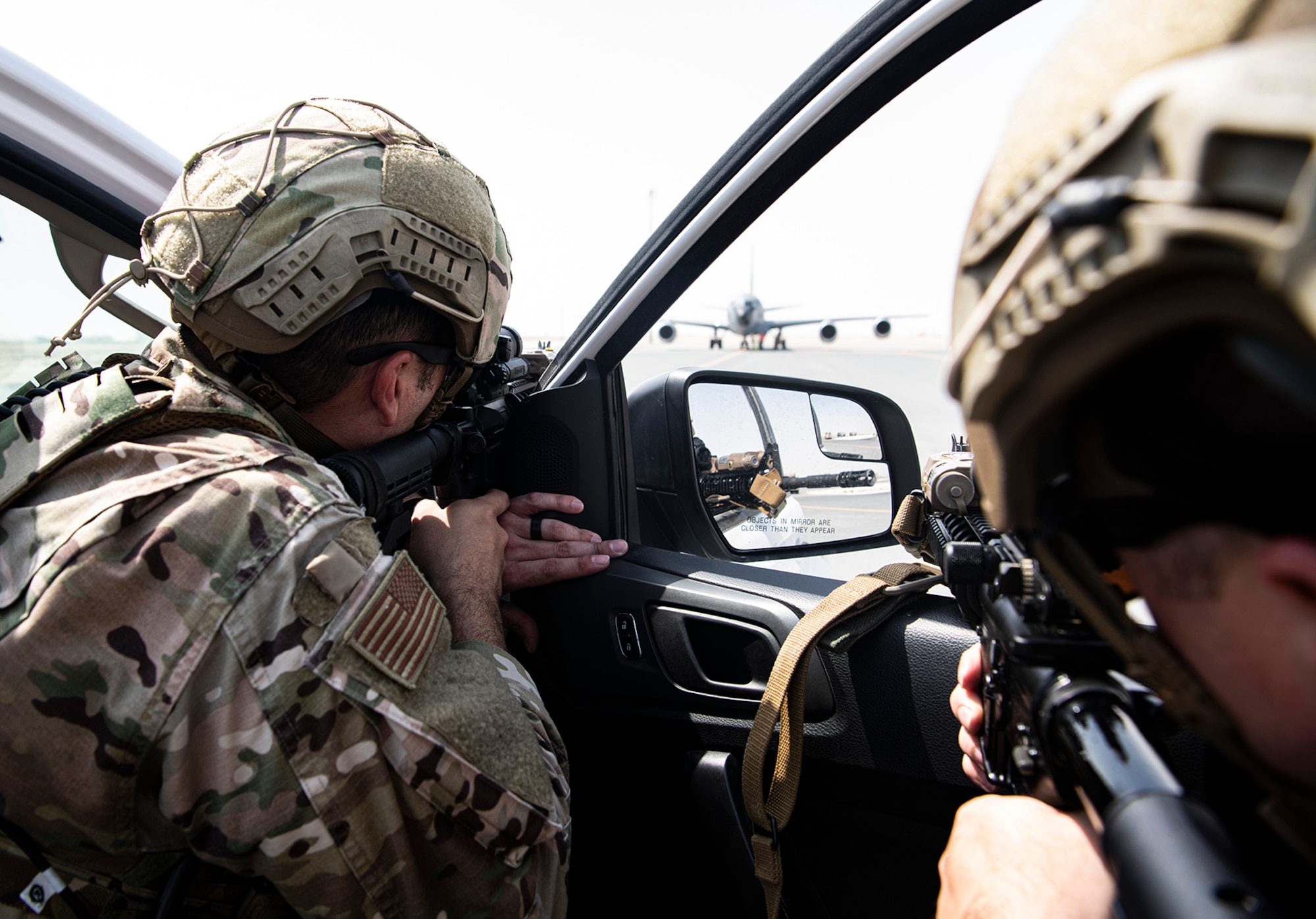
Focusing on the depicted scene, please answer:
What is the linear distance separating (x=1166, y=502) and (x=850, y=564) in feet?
8.79

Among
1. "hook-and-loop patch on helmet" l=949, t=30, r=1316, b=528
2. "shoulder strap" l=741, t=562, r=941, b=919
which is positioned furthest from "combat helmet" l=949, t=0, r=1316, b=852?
"shoulder strap" l=741, t=562, r=941, b=919

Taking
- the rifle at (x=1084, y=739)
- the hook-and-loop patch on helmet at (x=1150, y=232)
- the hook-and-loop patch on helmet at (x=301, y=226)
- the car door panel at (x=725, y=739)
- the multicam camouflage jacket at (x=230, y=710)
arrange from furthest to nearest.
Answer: the car door panel at (x=725, y=739), the hook-and-loop patch on helmet at (x=301, y=226), the multicam camouflage jacket at (x=230, y=710), the rifle at (x=1084, y=739), the hook-and-loop patch on helmet at (x=1150, y=232)

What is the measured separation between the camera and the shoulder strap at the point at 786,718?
60.7 inches

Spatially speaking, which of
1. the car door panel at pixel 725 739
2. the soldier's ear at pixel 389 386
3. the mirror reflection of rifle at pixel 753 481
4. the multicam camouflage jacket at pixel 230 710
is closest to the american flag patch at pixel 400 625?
the multicam camouflage jacket at pixel 230 710

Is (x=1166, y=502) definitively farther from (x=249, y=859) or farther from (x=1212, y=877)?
(x=249, y=859)

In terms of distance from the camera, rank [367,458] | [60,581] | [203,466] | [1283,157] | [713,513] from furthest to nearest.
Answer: [713,513]
[367,458]
[203,466]
[60,581]
[1283,157]

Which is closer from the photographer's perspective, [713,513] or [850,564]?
[713,513]

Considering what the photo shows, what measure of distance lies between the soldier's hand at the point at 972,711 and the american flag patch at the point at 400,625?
93cm

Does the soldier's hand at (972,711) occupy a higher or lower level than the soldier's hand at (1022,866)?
higher

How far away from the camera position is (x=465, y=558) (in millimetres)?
1781

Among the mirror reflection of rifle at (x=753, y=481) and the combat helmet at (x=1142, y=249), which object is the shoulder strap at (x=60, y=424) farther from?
the mirror reflection of rifle at (x=753, y=481)

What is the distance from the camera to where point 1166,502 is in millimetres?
549

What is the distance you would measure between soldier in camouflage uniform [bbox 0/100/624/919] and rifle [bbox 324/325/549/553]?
206 millimetres

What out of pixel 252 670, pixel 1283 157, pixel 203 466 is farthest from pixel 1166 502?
pixel 203 466
